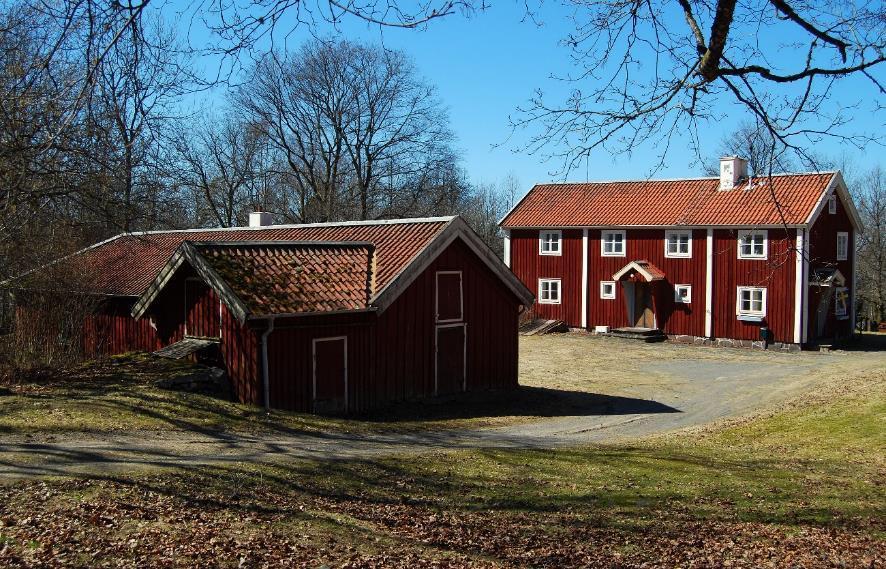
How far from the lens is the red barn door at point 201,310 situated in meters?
18.8

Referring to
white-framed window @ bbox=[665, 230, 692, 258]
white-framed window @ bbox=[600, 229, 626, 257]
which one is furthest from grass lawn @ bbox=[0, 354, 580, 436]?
white-framed window @ bbox=[600, 229, 626, 257]

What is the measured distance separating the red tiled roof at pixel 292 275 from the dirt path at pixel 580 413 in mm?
4111

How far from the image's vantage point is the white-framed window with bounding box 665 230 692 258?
3891cm

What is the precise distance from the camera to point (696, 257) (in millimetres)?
38594

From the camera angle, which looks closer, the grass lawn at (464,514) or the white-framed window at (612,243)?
the grass lawn at (464,514)

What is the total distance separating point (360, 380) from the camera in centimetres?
1978

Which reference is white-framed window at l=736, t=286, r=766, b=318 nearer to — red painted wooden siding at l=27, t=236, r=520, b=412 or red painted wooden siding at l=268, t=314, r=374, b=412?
red painted wooden siding at l=27, t=236, r=520, b=412

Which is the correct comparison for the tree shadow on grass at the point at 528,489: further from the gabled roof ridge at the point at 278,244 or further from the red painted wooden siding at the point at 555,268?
the red painted wooden siding at the point at 555,268

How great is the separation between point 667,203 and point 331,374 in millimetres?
26395

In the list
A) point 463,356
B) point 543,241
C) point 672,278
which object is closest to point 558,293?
point 543,241

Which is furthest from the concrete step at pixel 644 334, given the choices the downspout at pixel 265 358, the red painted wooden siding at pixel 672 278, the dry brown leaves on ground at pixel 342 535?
the dry brown leaves on ground at pixel 342 535

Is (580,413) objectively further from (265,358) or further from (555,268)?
(555,268)

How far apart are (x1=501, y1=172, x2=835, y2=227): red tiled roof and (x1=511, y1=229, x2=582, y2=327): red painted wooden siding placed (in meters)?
0.84

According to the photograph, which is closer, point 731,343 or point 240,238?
point 240,238
